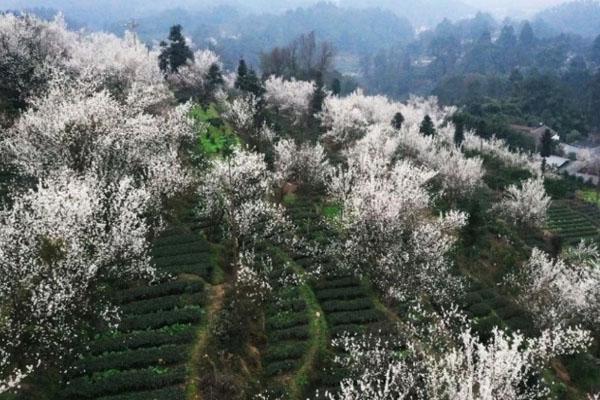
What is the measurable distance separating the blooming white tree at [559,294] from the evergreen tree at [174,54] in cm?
6451

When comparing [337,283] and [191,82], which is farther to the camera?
[191,82]

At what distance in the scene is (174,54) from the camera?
289 ft

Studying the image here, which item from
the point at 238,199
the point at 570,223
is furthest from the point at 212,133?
the point at 570,223

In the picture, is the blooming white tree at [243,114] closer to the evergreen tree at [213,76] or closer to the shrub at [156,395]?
the evergreen tree at [213,76]

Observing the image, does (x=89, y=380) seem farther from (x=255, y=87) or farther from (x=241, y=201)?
(x=255, y=87)

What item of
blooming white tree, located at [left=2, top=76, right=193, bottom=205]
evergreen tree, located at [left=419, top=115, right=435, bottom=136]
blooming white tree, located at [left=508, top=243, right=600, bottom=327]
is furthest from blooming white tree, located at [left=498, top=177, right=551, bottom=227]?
blooming white tree, located at [left=2, top=76, right=193, bottom=205]

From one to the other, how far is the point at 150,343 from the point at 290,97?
6824 centimetres

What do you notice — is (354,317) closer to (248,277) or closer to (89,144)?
(248,277)

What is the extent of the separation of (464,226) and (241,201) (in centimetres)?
2290

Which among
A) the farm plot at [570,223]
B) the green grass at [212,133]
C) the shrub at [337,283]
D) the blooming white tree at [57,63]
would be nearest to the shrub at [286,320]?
the shrub at [337,283]

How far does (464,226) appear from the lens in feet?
169

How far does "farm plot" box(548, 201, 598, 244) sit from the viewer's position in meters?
73.8

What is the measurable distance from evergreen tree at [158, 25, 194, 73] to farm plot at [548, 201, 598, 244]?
62838 millimetres

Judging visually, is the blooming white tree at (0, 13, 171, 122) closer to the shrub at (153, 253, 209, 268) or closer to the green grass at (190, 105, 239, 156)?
the green grass at (190, 105, 239, 156)
